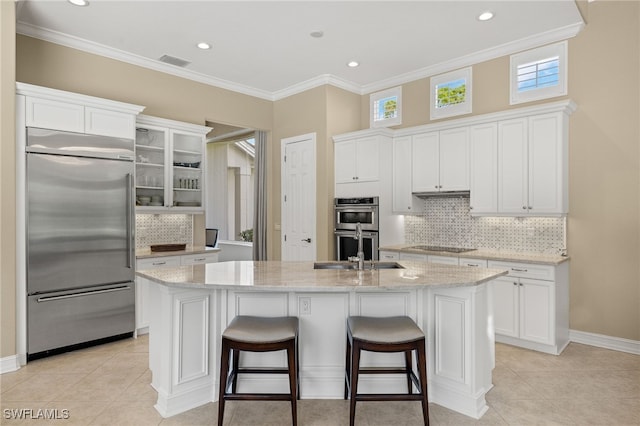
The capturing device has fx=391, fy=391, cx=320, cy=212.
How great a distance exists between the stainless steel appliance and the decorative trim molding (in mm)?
1750

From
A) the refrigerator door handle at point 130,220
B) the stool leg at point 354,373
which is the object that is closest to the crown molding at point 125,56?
the refrigerator door handle at point 130,220

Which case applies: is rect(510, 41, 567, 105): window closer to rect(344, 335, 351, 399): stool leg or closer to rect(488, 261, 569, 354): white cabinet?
rect(488, 261, 569, 354): white cabinet

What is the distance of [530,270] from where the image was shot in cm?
389

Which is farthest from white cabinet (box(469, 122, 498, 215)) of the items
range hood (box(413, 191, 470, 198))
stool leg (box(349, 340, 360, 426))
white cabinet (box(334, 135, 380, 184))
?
stool leg (box(349, 340, 360, 426))

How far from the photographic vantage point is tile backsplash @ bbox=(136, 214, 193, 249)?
4.88 meters

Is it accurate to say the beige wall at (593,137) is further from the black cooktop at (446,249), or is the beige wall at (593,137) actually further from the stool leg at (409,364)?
the stool leg at (409,364)

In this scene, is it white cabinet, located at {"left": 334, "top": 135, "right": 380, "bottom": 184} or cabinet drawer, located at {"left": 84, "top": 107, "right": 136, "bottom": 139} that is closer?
cabinet drawer, located at {"left": 84, "top": 107, "right": 136, "bottom": 139}

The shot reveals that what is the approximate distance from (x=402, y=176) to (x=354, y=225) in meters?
0.90

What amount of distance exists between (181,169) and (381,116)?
292cm

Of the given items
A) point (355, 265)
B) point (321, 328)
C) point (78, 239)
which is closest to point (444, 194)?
point (355, 265)

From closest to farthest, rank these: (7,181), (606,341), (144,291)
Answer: (7,181), (606,341), (144,291)

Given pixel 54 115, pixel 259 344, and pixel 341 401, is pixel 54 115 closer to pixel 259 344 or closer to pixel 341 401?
pixel 259 344

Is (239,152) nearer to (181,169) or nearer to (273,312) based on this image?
(181,169)

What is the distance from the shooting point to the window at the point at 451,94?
489cm
